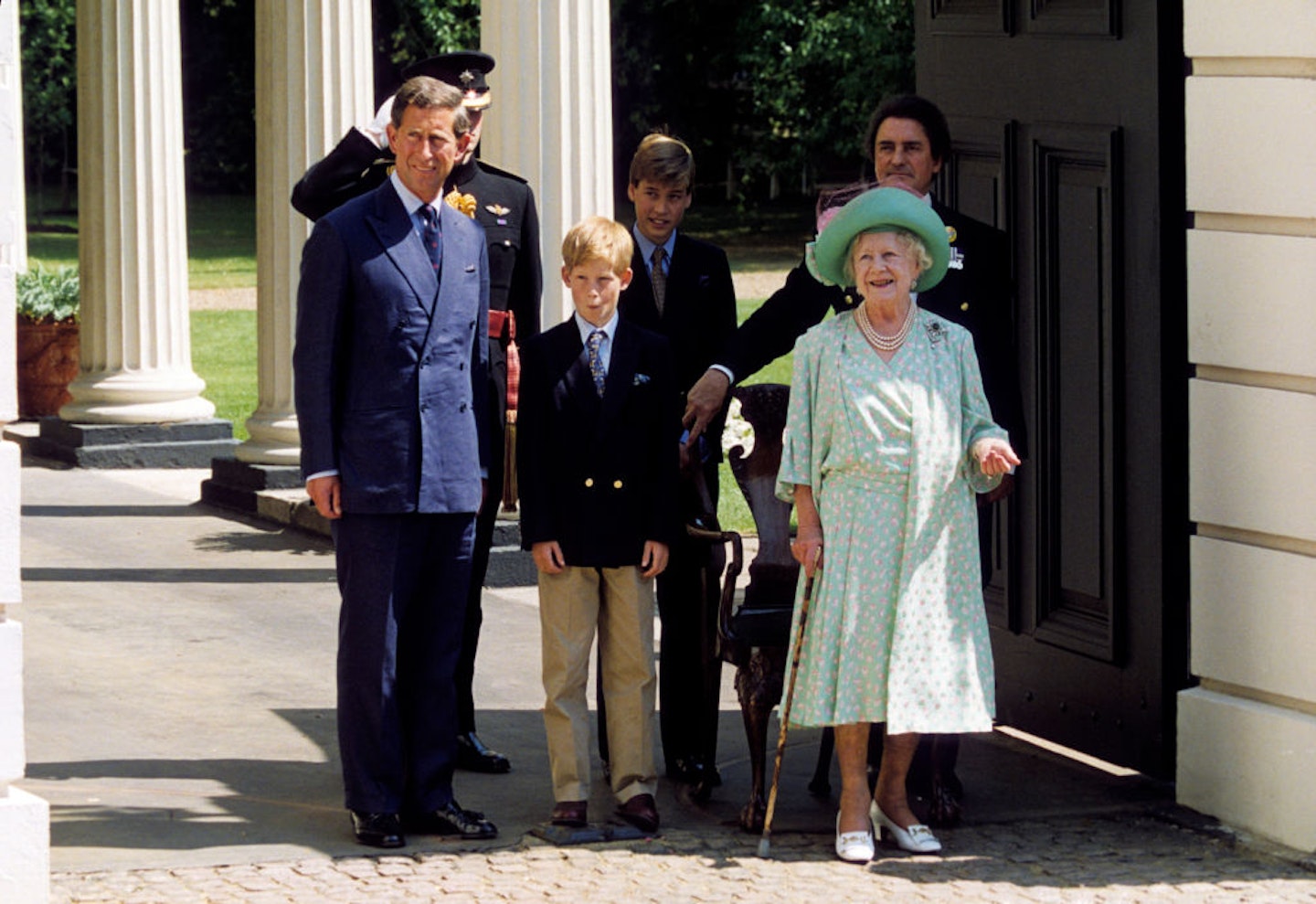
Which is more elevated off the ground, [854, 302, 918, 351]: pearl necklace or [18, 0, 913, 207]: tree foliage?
[18, 0, 913, 207]: tree foliage

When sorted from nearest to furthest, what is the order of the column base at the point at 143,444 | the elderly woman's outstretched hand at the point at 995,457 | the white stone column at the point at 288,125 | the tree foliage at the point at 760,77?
the elderly woman's outstretched hand at the point at 995,457, the white stone column at the point at 288,125, the column base at the point at 143,444, the tree foliage at the point at 760,77

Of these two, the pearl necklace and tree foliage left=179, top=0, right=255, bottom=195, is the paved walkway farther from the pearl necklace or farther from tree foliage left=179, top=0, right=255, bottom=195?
tree foliage left=179, top=0, right=255, bottom=195

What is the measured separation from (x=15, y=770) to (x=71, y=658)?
10.8 ft

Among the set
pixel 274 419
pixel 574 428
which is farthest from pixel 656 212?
pixel 274 419

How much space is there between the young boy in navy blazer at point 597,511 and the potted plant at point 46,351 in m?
10.1

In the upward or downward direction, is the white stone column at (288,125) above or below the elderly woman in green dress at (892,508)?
above

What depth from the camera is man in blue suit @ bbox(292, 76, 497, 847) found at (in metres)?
5.94

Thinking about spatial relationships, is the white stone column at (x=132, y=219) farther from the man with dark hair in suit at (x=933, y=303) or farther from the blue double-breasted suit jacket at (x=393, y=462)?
the blue double-breasted suit jacket at (x=393, y=462)

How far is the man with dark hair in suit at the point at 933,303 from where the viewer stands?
632 cm

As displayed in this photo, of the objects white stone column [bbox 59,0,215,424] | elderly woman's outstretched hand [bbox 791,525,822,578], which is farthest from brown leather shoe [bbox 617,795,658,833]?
white stone column [bbox 59,0,215,424]

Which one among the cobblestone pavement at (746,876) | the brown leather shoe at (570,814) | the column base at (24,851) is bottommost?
the cobblestone pavement at (746,876)

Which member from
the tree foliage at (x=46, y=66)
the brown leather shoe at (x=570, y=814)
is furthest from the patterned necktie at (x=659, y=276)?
the tree foliage at (x=46, y=66)

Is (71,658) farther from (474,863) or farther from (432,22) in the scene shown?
(432,22)

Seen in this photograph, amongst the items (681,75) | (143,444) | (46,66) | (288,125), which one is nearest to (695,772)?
(288,125)
